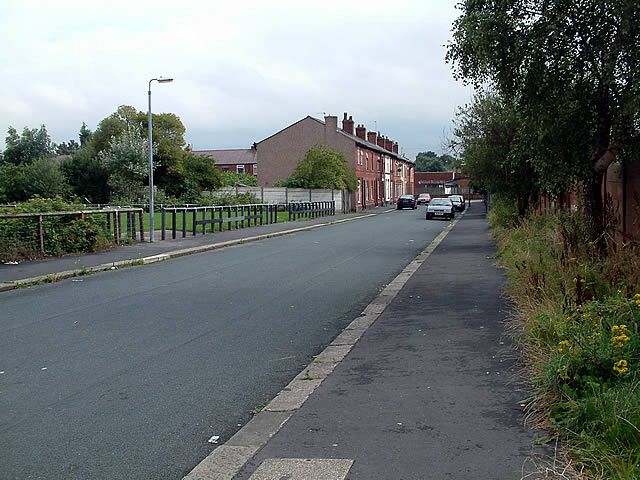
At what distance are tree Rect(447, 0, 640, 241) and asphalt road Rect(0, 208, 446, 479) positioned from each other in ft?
12.6

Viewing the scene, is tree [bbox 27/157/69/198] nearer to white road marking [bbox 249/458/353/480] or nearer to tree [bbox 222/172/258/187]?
tree [bbox 222/172/258/187]

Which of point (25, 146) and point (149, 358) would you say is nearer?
point (149, 358)

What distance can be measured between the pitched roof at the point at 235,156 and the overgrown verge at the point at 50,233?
3200 inches

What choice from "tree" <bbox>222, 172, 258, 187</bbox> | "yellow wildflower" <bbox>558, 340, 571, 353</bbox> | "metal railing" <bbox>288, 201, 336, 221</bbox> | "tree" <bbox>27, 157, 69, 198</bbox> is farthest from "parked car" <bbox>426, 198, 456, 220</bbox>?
"yellow wildflower" <bbox>558, 340, 571, 353</bbox>

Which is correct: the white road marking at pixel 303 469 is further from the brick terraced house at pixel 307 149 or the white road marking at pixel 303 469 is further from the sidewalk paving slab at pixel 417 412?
the brick terraced house at pixel 307 149

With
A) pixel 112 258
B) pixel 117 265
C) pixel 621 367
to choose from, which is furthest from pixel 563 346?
pixel 112 258

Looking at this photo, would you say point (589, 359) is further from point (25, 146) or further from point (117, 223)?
point (25, 146)

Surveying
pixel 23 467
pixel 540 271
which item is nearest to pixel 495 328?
pixel 540 271

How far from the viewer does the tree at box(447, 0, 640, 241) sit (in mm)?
9898

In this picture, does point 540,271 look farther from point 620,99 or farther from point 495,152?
point 495,152

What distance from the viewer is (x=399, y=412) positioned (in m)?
5.65

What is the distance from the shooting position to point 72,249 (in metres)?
20.7

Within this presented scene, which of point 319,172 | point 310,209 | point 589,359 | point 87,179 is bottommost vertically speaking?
point 310,209

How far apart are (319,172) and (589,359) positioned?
5550 cm
